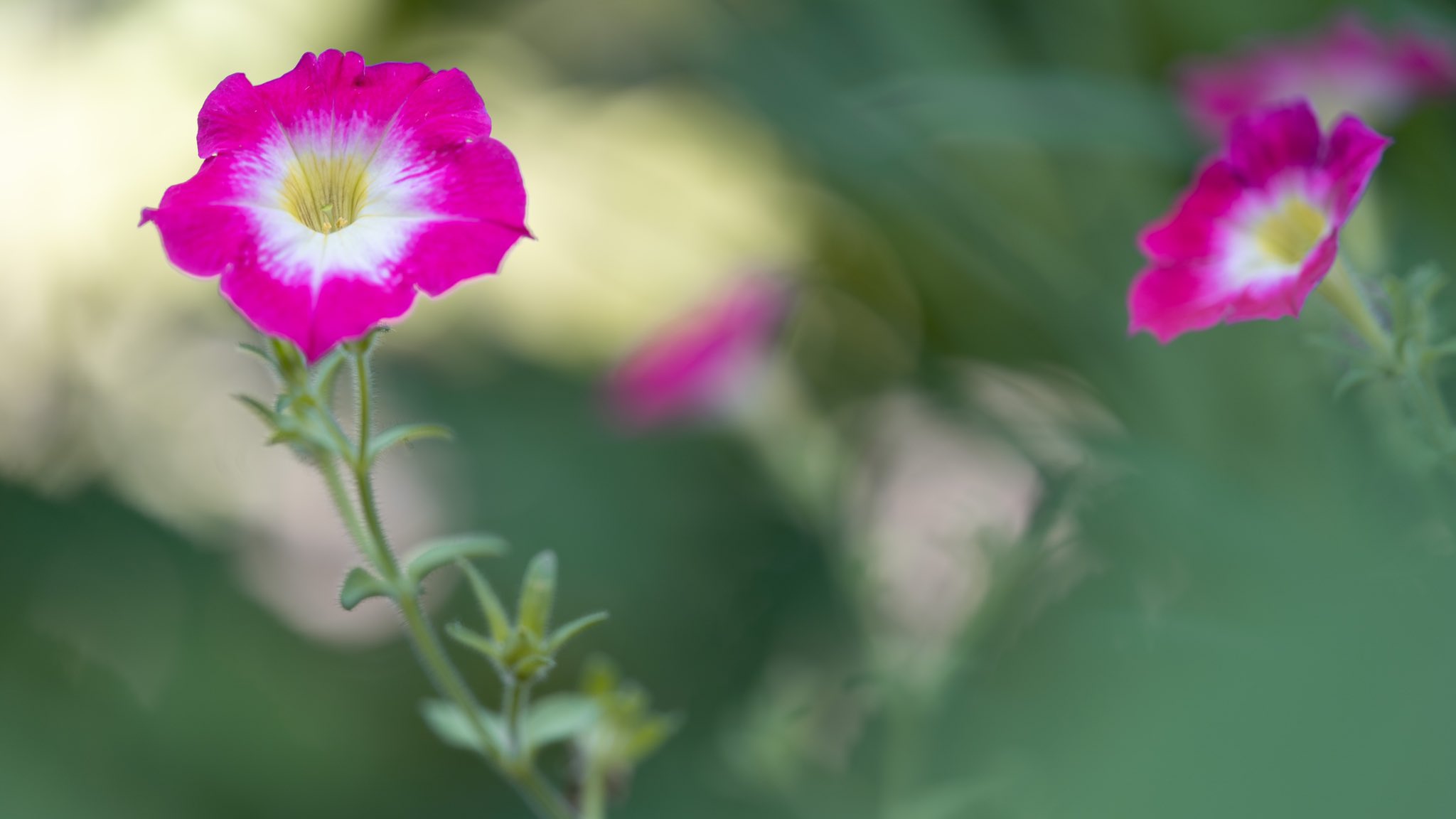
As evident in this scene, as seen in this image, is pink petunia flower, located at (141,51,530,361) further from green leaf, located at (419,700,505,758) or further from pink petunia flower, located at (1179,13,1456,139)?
pink petunia flower, located at (1179,13,1456,139)

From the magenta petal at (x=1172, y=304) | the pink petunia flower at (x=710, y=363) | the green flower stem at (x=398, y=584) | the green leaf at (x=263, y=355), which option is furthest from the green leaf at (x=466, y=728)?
the pink petunia flower at (x=710, y=363)

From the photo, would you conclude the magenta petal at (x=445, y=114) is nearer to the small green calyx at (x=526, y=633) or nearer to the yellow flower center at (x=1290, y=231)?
the small green calyx at (x=526, y=633)

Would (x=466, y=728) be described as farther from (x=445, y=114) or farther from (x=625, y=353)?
(x=625, y=353)

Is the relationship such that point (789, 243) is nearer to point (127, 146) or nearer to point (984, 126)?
point (984, 126)

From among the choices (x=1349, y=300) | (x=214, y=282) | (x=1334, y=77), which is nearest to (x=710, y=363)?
(x=1334, y=77)

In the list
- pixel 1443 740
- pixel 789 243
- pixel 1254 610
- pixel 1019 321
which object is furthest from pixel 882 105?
pixel 1443 740

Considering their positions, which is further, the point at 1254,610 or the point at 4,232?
the point at 4,232
